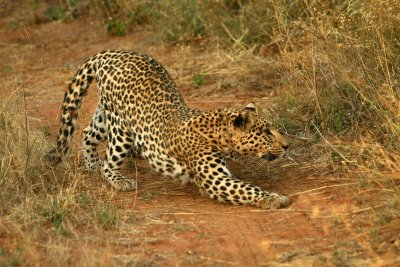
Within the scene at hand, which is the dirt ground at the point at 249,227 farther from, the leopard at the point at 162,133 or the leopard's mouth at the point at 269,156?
the leopard's mouth at the point at 269,156

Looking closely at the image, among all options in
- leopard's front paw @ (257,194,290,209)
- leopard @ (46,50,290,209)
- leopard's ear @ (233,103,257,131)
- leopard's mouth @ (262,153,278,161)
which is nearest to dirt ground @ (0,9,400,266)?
leopard's front paw @ (257,194,290,209)

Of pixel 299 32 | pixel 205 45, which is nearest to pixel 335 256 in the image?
pixel 299 32

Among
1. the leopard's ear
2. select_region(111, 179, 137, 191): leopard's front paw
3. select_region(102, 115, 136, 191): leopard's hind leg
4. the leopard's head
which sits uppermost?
the leopard's ear

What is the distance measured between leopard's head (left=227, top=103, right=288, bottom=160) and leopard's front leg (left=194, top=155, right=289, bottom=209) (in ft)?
0.89

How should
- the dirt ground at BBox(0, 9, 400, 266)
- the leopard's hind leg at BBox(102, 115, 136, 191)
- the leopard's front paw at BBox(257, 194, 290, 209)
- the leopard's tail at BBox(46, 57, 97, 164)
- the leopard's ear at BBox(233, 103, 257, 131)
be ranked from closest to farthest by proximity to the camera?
1. the dirt ground at BBox(0, 9, 400, 266)
2. the leopard's front paw at BBox(257, 194, 290, 209)
3. the leopard's ear at BBox(233, 103, 257, 131)
4. the leopard's hind leg at BBox(102, 115, 136, 191)
5. the leopard's tail at BBox(46, 57, 97, 164)

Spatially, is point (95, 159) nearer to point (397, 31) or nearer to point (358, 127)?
point (358, 127)

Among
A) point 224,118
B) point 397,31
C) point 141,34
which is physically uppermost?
point 397,31

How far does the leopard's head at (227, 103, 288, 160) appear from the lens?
334 inches

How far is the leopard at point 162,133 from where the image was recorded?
8461 mm

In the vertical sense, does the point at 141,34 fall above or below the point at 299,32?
below

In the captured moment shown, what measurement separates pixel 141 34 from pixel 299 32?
4.67 meters

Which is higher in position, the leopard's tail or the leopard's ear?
the leopard's ear

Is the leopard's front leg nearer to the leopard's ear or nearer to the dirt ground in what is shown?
the dirt ground

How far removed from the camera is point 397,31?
373 inches
